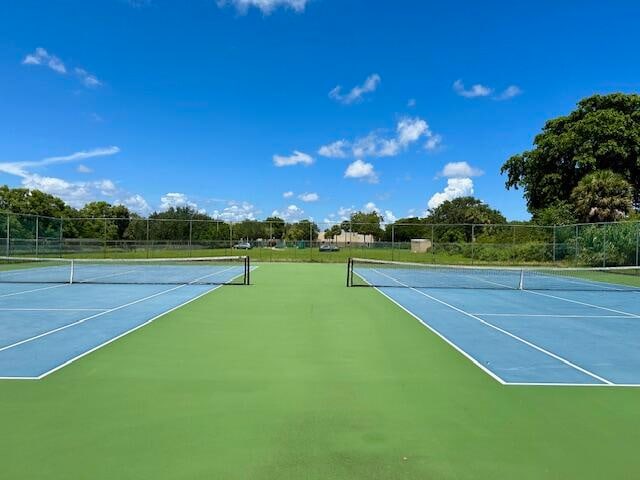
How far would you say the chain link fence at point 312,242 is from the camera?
1058 inches

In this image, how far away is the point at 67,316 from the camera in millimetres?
10008

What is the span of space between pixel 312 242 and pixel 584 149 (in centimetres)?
2077

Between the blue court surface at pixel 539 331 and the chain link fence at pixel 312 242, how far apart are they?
1229 centimetres

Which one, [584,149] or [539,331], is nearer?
[539,331]

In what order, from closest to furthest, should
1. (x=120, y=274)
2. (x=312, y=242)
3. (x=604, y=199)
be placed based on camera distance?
1. (x=120, y=274)
2. (x=604, y=199)
3. (x=312, y=242)

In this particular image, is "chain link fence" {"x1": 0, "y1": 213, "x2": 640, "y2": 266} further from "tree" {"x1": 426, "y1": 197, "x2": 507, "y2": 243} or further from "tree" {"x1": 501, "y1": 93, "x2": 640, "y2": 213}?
"tree" {"x1": 426, "y1": 197, "x2": 507, "y2": 243}

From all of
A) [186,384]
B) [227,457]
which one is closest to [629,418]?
[227,457]

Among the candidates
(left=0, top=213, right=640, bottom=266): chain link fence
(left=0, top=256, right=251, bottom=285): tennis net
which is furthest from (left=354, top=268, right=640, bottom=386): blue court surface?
(left=0, top=213, right=640, bottom=266): chain link fence

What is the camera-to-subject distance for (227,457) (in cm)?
374

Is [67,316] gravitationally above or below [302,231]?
below

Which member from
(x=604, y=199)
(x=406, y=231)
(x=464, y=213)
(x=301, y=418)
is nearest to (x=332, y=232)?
(x=604, y=199)

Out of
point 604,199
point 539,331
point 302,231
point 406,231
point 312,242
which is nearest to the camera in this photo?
point 539,331

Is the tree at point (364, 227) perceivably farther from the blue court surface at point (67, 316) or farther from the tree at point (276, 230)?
the blue court surface at point (67, 316)

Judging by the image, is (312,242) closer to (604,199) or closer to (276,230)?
(276,230)
